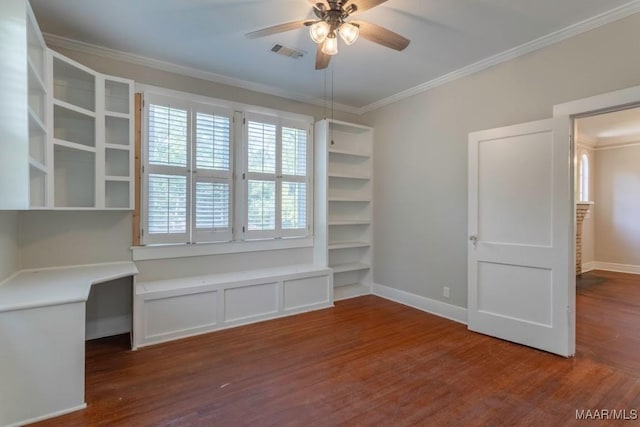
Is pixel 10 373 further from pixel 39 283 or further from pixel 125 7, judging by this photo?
pixel 125 7

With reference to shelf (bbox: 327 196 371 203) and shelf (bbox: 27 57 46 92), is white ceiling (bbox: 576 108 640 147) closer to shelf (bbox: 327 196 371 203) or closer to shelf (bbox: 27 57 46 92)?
shelf (bbox: 327 196 371 203)

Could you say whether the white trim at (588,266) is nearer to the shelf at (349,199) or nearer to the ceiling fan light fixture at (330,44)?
the shelf at (349,199)

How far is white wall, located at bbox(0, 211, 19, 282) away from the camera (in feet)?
7.72

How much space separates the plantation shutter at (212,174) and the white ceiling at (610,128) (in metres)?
4.65

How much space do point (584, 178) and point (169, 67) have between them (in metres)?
7.73

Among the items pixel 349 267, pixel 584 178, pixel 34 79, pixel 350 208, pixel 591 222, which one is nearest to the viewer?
pixel 34 79

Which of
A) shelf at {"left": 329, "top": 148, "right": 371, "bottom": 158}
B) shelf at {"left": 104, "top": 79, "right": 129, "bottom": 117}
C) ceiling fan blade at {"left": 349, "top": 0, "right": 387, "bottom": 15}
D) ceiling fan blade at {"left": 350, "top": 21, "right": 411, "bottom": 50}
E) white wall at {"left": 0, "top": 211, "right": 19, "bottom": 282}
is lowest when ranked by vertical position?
white wall at {"left": 0, "top": 211, "right": 19, "bottom": 282}

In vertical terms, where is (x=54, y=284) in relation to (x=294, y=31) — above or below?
below

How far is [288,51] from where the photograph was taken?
3127 mm

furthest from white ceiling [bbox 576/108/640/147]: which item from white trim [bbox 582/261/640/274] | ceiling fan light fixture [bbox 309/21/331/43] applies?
ceiling fan light fixture [bbox 309/21/331/43]

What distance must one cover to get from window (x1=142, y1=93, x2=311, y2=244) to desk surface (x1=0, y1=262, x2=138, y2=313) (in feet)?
1.84

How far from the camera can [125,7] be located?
8.05ft

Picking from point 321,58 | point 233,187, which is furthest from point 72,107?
point 321,58

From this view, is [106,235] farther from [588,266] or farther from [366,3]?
[588,266]
